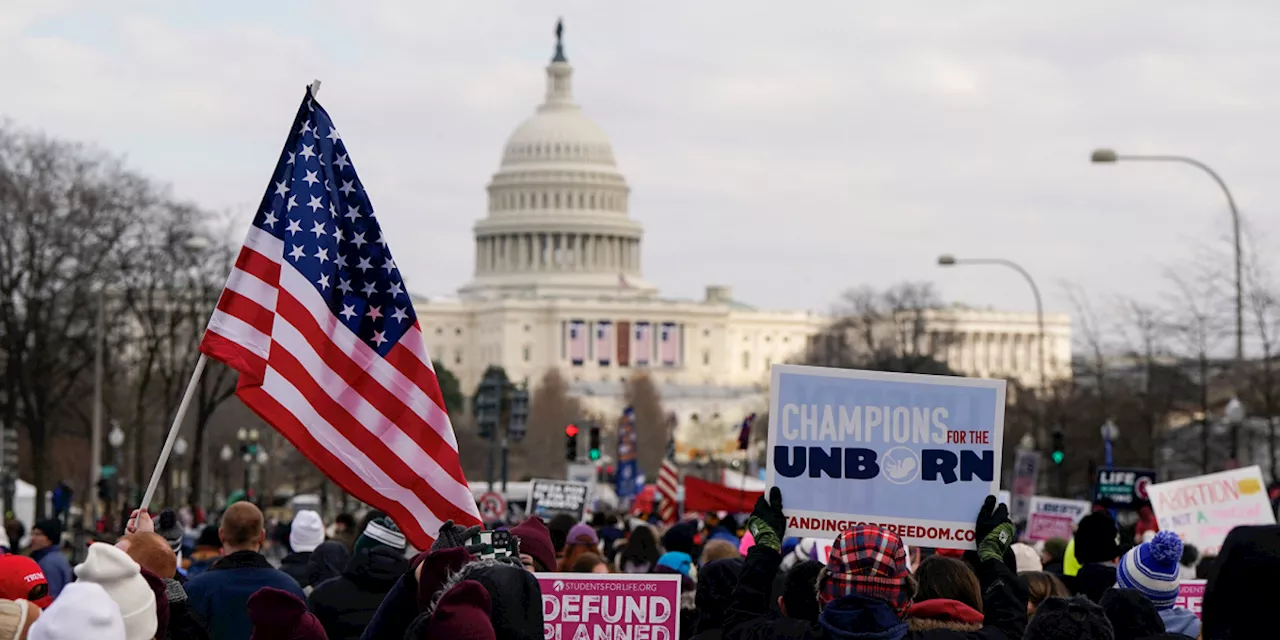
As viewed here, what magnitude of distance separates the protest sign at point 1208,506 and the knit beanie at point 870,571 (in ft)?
28.7

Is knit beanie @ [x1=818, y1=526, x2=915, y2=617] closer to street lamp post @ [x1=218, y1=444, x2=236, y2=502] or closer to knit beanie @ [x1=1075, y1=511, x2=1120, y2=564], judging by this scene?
knit beanie @ [x1=1075, y1=511, x2=1120, y2=564]

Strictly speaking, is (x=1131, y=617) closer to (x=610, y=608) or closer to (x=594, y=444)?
(x=610, y=608)

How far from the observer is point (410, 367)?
9844 millimetres

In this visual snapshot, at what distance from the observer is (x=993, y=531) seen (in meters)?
7.89

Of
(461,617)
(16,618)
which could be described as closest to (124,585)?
(16,618)

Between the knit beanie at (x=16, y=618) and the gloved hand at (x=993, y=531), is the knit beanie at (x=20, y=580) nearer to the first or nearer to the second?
the knit beanie at (x=16, y=618)

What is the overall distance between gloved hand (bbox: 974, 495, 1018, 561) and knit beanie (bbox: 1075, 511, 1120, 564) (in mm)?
2790

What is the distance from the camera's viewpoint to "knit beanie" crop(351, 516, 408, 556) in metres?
10.3

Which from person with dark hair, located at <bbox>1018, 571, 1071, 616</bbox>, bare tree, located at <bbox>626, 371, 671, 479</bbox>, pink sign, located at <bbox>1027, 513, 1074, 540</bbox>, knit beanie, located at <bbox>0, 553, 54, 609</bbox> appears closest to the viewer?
knit beanie, located at <bbox>0, 553, 54, 609</bbox>

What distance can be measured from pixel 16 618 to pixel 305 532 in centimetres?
723

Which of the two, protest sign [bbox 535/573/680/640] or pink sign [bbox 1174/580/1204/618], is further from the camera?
pink sign [bbox 1174/580/1204/618]

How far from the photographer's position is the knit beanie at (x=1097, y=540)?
10.8 metres

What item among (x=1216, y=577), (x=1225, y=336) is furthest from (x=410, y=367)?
(x=1225, y=336)

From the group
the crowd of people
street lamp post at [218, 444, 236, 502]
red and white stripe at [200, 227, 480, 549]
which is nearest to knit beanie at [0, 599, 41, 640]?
the crowd of people
